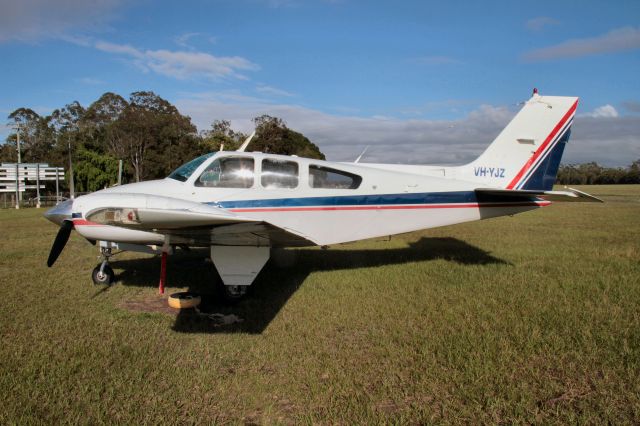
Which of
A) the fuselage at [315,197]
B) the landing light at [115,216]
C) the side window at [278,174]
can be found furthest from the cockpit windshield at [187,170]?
the landing light at [115,216]

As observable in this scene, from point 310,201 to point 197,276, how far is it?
2.71m

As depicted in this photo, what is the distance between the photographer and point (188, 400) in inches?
130

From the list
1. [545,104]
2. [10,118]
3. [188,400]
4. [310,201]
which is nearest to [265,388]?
[188,400]

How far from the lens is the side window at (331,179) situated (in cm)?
630

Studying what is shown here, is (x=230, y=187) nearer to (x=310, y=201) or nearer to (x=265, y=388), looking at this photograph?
(x=310, y=201)

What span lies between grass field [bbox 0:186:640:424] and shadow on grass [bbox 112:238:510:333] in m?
0.05

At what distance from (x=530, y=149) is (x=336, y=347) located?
5.63 metres

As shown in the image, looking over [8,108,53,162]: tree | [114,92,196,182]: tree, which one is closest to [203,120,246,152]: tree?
[114,92,196,182]: tree

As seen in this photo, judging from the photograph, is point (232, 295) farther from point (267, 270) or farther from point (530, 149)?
point (530, 149)

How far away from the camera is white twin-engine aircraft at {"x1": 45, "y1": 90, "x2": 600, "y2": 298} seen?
5.59 meters

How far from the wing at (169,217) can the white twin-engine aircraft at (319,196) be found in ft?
0.12

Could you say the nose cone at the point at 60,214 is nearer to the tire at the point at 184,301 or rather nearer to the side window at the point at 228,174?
the side window at the point at 228,174

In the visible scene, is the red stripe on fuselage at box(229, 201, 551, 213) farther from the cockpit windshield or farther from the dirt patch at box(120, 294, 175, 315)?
the dirt patch at box(120, 294, 175, 315)

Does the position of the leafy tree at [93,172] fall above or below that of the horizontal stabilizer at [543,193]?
above
